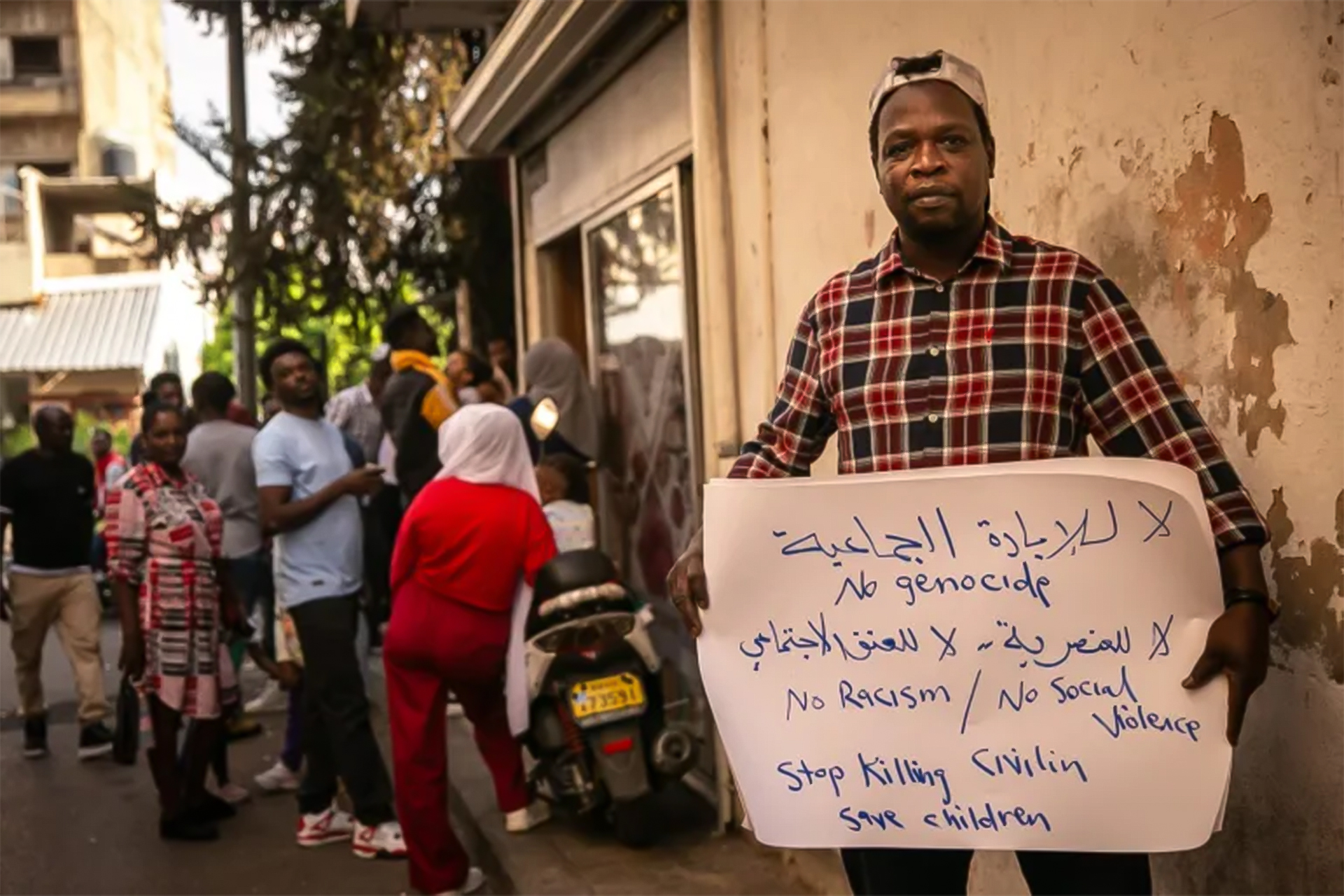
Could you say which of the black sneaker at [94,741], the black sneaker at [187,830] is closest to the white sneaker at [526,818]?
the black sneaker at [187,830]

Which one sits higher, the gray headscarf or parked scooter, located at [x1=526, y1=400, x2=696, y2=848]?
the gray headscarf

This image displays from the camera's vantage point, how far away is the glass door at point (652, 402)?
575 cm

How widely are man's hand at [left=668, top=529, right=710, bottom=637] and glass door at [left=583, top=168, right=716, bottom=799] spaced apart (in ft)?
10.4

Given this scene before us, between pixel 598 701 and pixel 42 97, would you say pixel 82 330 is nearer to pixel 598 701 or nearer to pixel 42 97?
pixel 42 97

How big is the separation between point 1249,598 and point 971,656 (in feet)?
1.35

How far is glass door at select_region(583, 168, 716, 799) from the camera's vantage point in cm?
575

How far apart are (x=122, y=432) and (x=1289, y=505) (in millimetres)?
23306

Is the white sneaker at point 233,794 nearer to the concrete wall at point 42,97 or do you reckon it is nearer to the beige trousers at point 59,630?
the beige trousers at point 59,630

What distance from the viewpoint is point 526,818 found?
555 cm

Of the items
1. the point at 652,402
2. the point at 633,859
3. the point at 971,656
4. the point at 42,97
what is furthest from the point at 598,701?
the point at 42,97

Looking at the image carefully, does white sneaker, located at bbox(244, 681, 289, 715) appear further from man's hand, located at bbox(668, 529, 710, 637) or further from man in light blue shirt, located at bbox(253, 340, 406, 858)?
man's hand, located at bbox(668, 529, 710, 637)

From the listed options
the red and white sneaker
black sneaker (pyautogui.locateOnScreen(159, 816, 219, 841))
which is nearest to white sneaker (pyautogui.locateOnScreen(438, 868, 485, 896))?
the red and white sneaker

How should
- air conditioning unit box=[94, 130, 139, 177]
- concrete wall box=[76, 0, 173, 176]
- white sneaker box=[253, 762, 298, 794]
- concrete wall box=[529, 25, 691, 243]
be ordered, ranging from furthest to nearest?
concrete wall box=[76, 0, 173, 176] → air conditioning unit box=[94, 130, 139, 177] → white sneaker box=[253, 762, 298, 794] → concrete wall box=[529, 25, 691, 243]

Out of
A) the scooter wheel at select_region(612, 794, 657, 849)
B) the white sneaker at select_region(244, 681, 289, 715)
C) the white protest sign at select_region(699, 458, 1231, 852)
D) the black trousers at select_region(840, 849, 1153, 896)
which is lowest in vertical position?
the white sneaker at select_region(244, 681, 289, 715)
